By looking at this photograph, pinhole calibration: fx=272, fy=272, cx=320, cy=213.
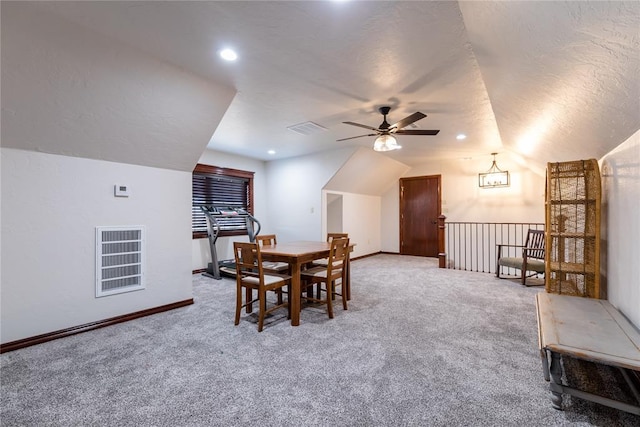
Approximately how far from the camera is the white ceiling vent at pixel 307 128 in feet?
13.2

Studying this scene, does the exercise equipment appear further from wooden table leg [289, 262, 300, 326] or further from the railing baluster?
the railing baluster

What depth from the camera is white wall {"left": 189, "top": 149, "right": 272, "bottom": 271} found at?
533 cm

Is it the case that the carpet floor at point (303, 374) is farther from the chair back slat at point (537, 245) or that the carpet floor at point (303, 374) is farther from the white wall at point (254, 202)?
the white wall at point (254, 202)

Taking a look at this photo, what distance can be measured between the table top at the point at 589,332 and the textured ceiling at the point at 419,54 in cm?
128

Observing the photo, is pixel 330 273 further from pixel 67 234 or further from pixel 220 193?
pixel 220 193

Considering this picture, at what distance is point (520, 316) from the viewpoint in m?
3.01

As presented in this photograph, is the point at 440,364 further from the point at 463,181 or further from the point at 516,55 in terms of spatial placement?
the point at 463,181

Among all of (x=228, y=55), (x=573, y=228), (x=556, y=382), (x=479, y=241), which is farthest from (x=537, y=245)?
(x=228, y=55)

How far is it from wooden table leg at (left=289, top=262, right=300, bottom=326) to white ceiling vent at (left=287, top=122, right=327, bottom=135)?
2.20m

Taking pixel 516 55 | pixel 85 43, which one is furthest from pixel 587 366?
pixel 85 43

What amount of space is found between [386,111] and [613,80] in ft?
7.24

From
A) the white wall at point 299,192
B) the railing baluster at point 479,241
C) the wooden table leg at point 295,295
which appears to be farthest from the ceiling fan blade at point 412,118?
the railing baluster at point 479,241

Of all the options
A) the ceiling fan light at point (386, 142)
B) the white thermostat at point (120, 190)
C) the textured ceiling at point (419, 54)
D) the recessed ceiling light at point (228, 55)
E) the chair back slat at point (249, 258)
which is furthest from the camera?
the ceiling fan light at point (386, 142)

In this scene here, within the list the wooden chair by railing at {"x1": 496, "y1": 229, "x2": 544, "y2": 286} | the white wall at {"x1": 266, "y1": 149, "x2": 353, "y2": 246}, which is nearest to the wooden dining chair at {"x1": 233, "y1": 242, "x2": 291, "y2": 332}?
the white wall at {"x1": 266, "y1": 149, "x2": 353, "y2": 246}
